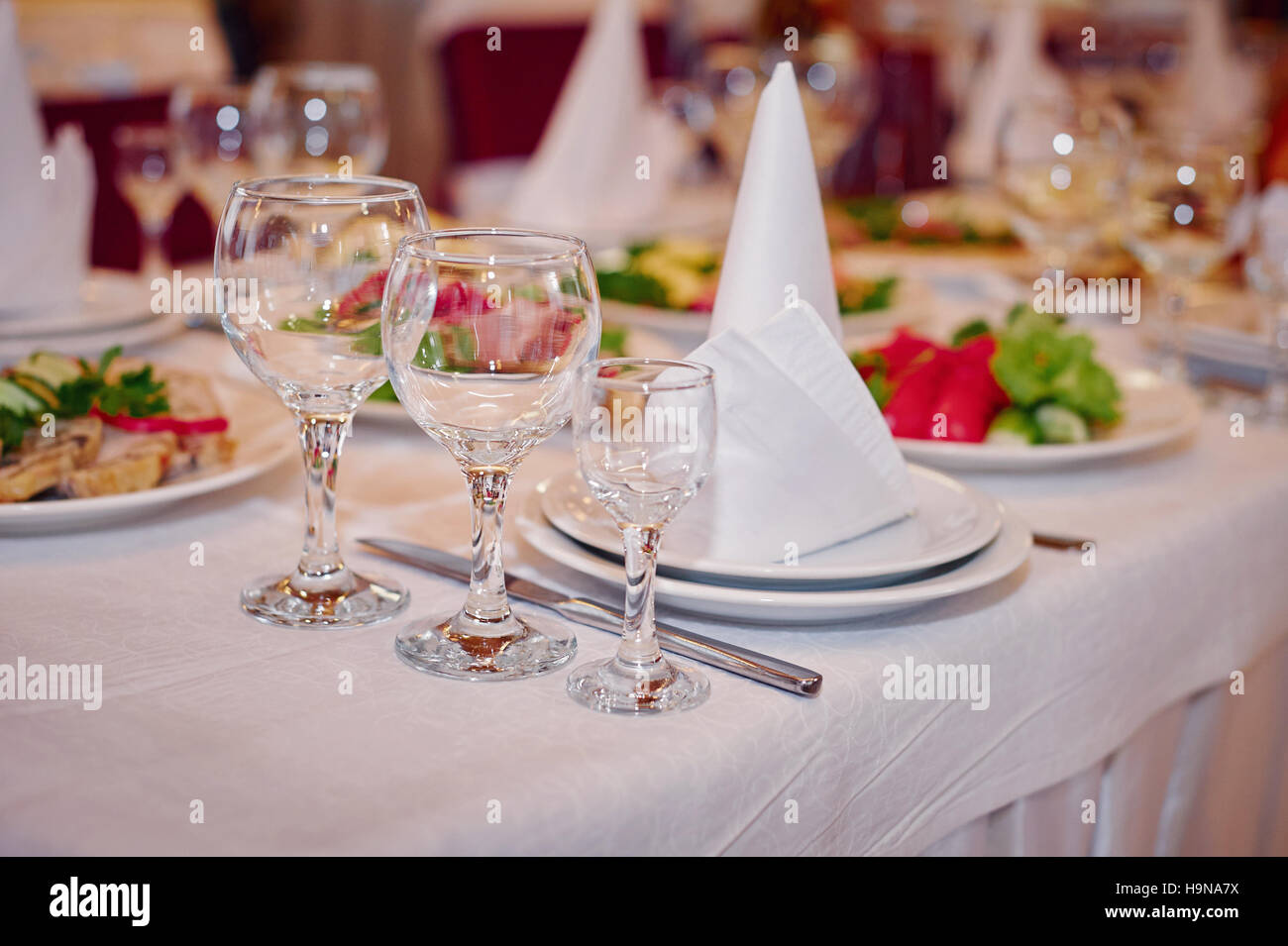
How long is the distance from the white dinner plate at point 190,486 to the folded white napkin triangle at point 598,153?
3.61 ft

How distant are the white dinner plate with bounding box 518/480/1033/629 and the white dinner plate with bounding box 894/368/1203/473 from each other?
0.25 metres

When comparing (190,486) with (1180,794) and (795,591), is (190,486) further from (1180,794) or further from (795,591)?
(1180,794)

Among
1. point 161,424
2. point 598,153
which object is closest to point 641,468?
point 161,424

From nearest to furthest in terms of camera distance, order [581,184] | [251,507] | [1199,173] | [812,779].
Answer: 1. [812,779]
2. [251,507]
3. [1199,173]
4. [581,184]

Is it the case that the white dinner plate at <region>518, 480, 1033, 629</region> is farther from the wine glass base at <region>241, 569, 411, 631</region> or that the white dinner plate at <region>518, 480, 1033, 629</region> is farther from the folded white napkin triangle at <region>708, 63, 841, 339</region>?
the folded white napkin triangle at <region>708, 63, 841, 339</region>

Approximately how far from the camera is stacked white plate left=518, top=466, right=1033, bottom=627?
0.84 metres

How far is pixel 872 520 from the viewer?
3.01 feet

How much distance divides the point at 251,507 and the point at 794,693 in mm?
539

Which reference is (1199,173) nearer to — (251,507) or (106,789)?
(251,507)

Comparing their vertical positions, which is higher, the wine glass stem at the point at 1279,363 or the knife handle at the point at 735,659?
the wine glass stem at the point at 1279,363

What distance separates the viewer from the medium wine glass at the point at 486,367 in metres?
0.73

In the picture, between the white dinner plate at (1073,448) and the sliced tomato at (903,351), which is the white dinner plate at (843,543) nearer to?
the white dinner plate at (1073,448)

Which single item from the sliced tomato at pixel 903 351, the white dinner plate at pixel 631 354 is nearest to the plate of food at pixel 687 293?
the white dinner plate at pixel 631 354
